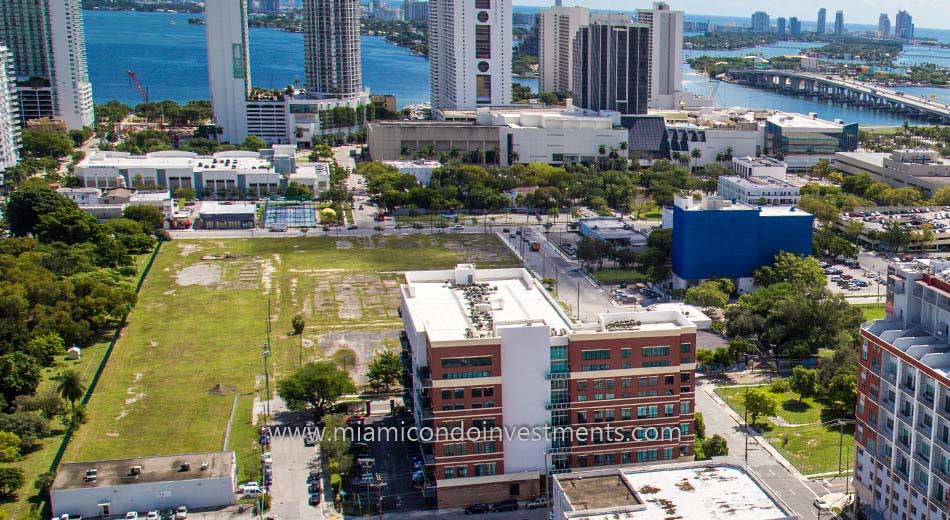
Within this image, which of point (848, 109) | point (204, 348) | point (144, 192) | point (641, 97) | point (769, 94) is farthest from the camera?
point (769, 94)

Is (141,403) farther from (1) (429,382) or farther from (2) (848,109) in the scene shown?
(2) (848,109)

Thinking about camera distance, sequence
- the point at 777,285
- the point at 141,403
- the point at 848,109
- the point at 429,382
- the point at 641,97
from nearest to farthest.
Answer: the point at 429,382, the point at 141,403, the point at 777,285, the point at 641,97, the point at 848,109

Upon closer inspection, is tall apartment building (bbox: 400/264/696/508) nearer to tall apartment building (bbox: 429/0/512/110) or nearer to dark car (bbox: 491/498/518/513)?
dark car (bbox: 491/498/518/513)

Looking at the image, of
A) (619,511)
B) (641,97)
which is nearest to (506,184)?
(641,97)

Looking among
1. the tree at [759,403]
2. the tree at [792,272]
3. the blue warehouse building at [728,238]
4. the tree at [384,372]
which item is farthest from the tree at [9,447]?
the tree at [792,272]

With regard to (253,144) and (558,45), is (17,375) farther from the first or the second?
(558,45)
